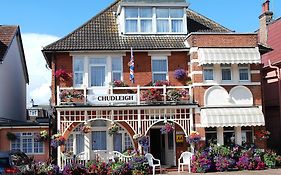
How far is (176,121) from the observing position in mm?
27031

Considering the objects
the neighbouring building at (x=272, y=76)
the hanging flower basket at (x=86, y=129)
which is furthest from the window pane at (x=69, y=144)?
the neighbouring building at (x=272, y=76)

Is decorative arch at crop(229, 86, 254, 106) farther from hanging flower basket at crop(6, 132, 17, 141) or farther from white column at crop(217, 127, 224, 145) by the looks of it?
hanging flower basket at crop(6, 132, 17, 141)

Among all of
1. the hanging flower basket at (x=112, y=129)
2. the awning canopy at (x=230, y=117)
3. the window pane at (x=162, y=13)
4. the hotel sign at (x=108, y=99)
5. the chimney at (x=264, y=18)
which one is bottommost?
the hanging flower basket at (x=112, y=129)

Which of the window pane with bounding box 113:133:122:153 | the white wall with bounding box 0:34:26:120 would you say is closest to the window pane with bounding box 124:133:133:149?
the window pane with bounding box 113:133:122:153

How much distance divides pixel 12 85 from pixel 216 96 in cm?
1772

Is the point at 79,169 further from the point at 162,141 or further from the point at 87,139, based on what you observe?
the point at 162,141

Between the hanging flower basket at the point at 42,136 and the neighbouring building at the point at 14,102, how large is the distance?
12.5 inches

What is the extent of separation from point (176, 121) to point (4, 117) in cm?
1298

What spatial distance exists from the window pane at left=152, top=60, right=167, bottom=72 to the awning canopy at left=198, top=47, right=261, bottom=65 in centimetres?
243

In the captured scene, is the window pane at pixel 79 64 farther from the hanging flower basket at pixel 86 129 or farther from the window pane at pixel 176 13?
the window pane at pixel 176 13

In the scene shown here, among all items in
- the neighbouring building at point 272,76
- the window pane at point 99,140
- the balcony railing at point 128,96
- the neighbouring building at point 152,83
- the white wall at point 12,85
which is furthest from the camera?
the neighbouring building at point 272,76

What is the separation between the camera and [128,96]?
26750 millimetres

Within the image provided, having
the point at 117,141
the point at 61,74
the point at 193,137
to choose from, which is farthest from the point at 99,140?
the point at 193,137

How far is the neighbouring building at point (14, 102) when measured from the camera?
92.5 ft
